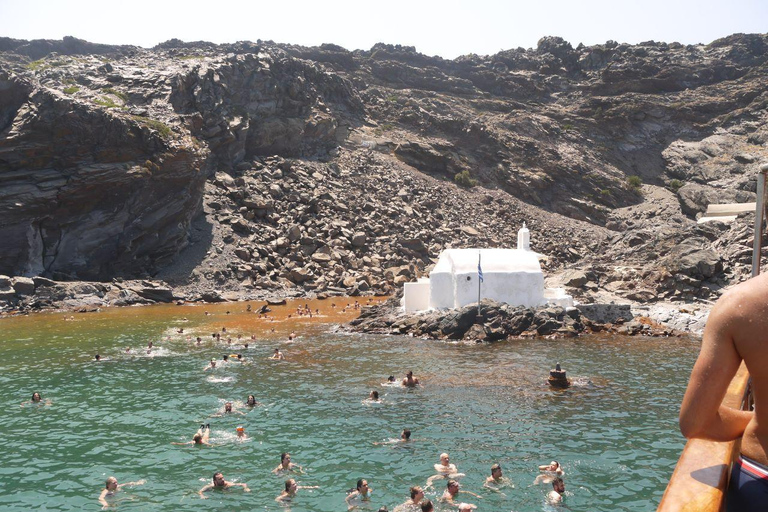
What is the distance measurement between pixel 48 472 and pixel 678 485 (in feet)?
51.8

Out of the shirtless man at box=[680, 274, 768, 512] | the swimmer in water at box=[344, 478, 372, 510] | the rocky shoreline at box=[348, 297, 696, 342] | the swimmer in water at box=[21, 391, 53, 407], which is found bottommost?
the swimmer in water at box=[21, 391, 53, 407]

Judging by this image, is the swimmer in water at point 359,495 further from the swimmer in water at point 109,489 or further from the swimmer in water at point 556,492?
the swimmer in water at point 109,489

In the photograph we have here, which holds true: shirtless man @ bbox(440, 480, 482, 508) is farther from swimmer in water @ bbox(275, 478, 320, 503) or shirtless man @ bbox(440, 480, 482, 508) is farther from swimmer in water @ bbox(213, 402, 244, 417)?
swimmer in water @ bbox(213, 402, 244, 417)

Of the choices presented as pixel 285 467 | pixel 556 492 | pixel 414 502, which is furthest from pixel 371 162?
pixel 414 502

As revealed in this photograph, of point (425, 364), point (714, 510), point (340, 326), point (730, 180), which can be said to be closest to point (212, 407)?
point (425, 364)

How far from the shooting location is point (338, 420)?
59.7 ft

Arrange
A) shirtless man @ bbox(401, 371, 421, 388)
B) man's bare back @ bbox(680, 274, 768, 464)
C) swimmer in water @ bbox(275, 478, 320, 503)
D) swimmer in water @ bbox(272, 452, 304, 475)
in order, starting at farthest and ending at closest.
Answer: shirtless man @ bbox(401, 371, 421, 388) < swimmer in water @ bbox(272, 452, 304, 475) < swimmer in water @ bbox(275, 478, 320, 503) < man's bare back @ bbox(680, 274, 768, 464)

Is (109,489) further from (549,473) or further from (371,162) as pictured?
(371,162)

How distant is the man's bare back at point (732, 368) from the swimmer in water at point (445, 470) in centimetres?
1140

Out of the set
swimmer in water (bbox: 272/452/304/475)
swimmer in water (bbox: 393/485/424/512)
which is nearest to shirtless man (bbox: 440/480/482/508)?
swimmer in water (bbox: 393/485/424/512)

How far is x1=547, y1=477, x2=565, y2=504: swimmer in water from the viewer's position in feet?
41.1

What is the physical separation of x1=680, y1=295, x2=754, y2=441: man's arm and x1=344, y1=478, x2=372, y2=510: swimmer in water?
10.7 metres

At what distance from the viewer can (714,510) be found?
242 cm

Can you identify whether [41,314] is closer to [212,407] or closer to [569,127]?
[212,407]
